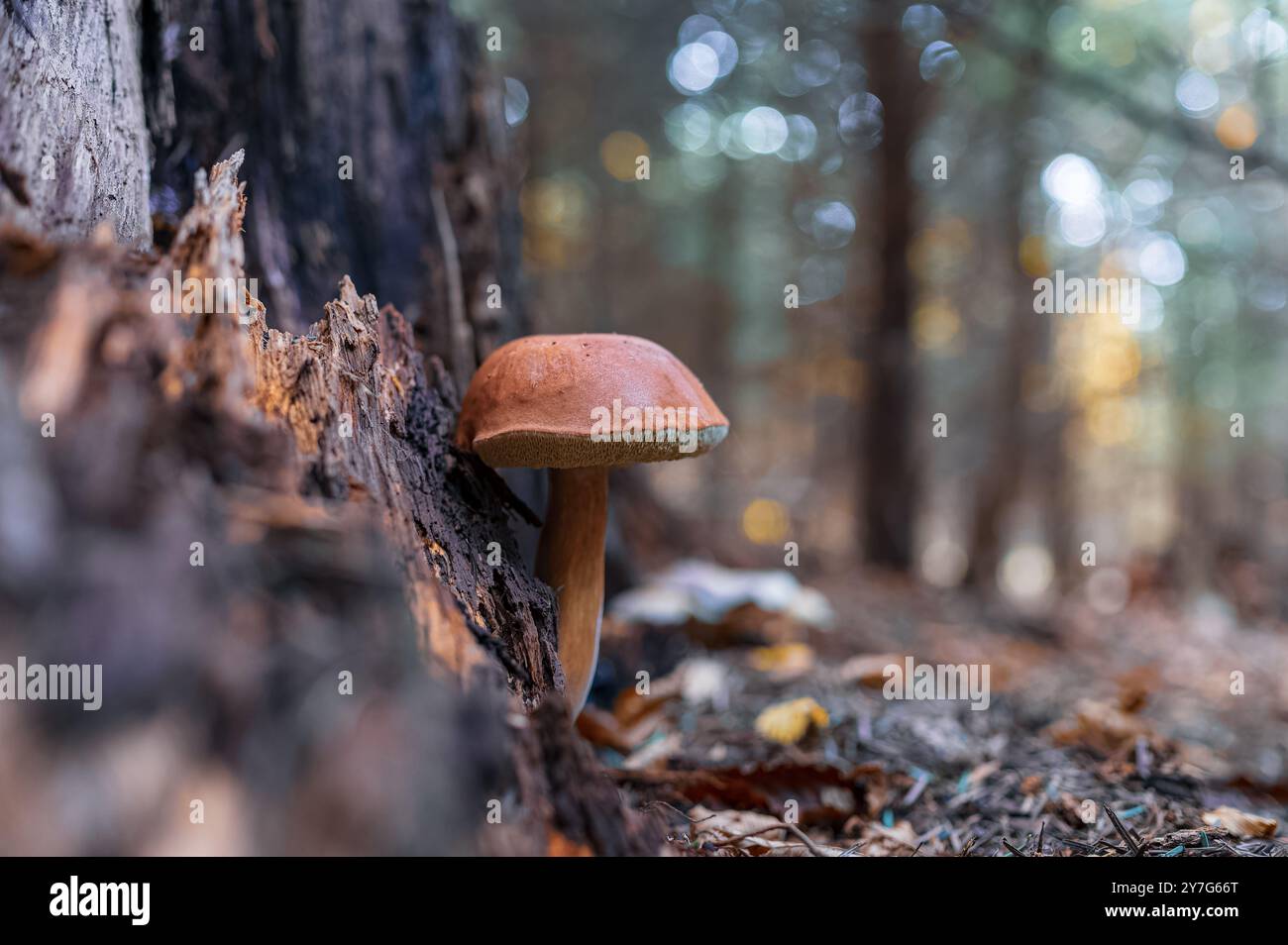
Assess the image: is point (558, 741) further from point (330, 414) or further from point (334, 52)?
point (334, 52)

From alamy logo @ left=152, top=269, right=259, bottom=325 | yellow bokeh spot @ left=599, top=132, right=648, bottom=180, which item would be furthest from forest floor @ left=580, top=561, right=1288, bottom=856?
yellow bokeh spot @ left=599, top=132, right=648, bottom=180

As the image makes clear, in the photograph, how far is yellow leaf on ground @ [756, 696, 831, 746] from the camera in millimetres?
2738

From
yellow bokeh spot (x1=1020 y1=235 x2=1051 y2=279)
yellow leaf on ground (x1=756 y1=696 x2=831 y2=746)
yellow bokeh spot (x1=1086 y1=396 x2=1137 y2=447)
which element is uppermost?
yellow bokeh spot (x1=1020 y1=235 x2=1051 y2=279)

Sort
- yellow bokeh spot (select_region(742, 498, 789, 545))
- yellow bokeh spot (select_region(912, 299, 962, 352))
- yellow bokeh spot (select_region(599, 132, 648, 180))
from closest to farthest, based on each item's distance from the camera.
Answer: yellow bokeh spot (select_region(599, 132, 648, 180)), yellow bokeh spot (select_region(912, 299, 962, 352)), yellow bokeh spot (select_region(742, 498, 789, 545))

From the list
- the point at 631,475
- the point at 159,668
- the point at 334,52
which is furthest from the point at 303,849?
the point at 631,475

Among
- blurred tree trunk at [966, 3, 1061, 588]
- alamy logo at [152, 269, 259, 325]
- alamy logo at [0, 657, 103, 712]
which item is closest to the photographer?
alamy logo at [0, 657, 103, 712]

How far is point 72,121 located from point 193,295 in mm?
1067

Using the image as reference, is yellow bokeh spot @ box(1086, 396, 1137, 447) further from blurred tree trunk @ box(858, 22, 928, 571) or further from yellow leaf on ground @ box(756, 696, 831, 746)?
yellow leaf on ground @ box(756, 696, 831, 746)

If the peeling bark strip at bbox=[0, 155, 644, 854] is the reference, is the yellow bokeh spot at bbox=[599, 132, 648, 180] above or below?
above
